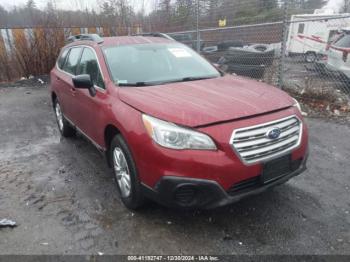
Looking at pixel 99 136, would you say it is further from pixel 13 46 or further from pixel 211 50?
pixel 13 46

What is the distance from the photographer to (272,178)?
2877 mm

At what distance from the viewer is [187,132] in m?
2.65

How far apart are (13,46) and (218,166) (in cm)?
1173

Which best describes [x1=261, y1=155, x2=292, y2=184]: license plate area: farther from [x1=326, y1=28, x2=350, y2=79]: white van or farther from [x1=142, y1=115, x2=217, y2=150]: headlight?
[x1=326, y1=28, x2=350, y2=79]: white van

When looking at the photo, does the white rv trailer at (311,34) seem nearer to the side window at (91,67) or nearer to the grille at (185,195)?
the side window at (91,67)

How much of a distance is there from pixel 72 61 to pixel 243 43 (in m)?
6.34

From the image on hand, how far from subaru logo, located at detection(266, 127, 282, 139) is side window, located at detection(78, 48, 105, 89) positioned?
1.87 meters

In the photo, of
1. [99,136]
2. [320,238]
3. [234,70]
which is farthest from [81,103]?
[234,70]

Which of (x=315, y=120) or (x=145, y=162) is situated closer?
(x=145, y=162)

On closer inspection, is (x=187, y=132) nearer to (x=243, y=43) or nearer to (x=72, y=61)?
(x=72, y=61)

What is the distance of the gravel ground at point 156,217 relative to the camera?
283 cm

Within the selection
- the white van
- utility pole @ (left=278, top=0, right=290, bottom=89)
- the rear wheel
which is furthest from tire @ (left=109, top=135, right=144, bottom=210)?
the white van

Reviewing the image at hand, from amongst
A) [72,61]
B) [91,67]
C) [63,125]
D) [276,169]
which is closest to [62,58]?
[72,61]

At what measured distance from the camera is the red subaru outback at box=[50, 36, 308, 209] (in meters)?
2.63
